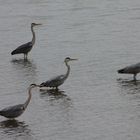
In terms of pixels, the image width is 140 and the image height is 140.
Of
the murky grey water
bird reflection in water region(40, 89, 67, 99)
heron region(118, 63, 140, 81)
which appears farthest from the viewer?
heron region(118, 63, 140, 81)

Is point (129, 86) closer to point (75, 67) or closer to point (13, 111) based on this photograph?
point (75, 67)

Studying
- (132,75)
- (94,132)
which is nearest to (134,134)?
(94,132)

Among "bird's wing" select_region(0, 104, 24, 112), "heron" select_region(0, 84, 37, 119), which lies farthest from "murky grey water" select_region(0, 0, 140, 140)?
"bird's wing" select_region(0, 104, 24, 112)

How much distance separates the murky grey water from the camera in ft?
76.6

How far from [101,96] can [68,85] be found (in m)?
2.28

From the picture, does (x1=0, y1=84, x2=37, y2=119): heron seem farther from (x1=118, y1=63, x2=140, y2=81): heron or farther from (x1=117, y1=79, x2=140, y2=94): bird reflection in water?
(x1=118, y1=63, x2=140, y2=81): heron

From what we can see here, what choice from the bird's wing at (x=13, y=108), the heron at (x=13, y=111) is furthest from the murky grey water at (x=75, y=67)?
the bird's wing at (x=13, y=108)

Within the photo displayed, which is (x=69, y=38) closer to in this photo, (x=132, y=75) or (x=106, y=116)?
(x=132, y=75)

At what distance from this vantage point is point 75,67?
3178cm

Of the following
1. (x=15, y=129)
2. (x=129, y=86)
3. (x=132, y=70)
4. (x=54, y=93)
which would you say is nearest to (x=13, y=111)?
(x=15, y=129)

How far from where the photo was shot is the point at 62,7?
47219mm

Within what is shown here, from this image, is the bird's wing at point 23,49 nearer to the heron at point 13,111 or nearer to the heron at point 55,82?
the heron at point 55,82

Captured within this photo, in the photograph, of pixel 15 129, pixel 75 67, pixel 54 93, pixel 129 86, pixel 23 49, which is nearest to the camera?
pixel 15 129

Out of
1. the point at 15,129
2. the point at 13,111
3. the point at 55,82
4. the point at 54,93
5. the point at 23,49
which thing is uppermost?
the point at 23,49
